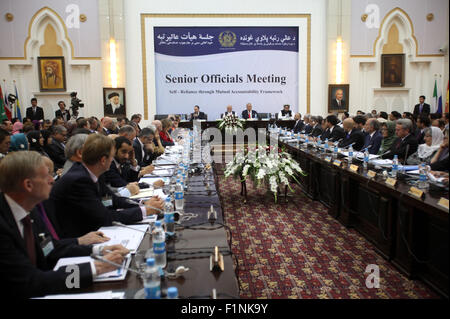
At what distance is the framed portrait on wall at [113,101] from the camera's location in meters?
11.5

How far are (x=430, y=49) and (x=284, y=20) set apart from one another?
4.80 metres

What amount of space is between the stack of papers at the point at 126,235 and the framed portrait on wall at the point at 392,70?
11.9 metres

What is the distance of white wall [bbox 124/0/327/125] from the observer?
11.7 m

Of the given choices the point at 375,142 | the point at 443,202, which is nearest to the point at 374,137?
the point at 375,142

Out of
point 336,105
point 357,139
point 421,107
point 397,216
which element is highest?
point 336,105

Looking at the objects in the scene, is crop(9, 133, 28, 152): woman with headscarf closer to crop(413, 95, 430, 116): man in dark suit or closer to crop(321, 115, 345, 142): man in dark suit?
crop(321, 115, 345, 142): man in dark suit

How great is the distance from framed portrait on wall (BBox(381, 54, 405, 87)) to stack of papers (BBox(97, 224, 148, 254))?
11.9 meters

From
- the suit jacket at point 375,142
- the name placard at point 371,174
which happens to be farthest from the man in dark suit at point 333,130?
the name placard at point 371,174

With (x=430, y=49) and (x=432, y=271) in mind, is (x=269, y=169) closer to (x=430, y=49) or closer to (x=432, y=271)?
(x=432, y=271)

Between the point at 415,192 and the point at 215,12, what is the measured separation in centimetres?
1032

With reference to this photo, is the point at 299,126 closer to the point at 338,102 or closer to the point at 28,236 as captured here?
the point at 338,102

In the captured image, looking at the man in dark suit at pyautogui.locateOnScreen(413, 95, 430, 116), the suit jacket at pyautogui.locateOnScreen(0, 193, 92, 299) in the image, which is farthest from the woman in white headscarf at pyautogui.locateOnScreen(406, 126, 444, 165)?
the man in dark suit at pyautogui.locateOnScreen(413, 95, 430, 116)

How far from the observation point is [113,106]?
457 inches

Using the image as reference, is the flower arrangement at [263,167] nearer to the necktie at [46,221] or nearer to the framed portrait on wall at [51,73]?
the necktie at [46,221]
